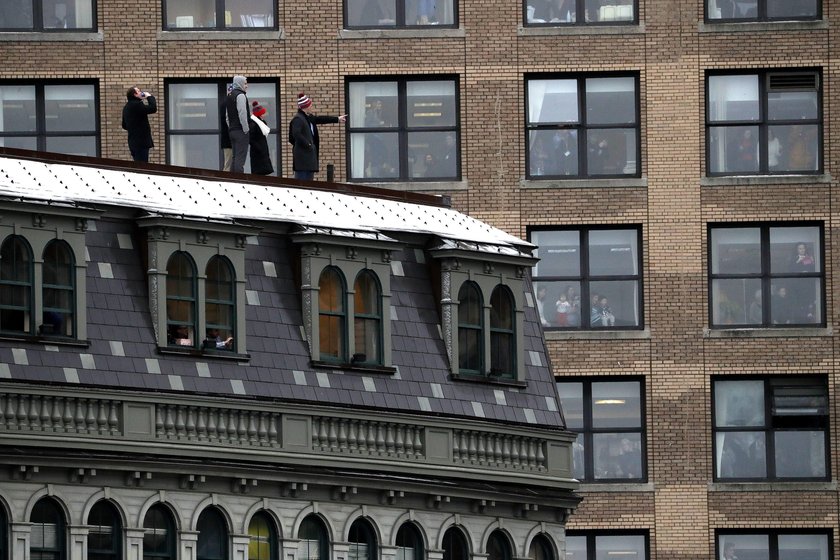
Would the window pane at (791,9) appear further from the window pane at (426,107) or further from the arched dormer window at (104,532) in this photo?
the arched dormer window at (104,532)

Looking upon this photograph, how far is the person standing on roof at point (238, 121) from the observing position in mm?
64438

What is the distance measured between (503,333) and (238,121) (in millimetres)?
6156

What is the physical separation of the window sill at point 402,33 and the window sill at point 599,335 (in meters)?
7.05

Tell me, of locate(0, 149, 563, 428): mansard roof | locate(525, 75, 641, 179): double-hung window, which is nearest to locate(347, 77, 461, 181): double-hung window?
locate(525, 75, 641, 179): double-hung window

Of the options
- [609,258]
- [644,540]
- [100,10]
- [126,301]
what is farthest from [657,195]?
[126,301]

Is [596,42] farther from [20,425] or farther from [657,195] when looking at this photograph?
[20,425]

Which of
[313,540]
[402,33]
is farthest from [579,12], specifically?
[313,540]

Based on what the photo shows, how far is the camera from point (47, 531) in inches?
2250

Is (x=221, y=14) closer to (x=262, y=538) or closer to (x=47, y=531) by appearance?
(x=262, y=538)

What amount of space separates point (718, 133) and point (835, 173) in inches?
109

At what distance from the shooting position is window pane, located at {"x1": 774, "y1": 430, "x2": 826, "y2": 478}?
264ft

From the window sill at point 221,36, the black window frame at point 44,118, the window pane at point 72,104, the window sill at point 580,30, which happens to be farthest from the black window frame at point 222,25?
the window sill at point 580,30

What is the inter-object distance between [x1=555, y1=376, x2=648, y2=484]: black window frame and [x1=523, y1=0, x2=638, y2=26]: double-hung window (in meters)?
8.09

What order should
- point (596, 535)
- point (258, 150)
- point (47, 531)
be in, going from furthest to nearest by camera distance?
point (596, 535)
point (258, 150)
point (47, 531)
